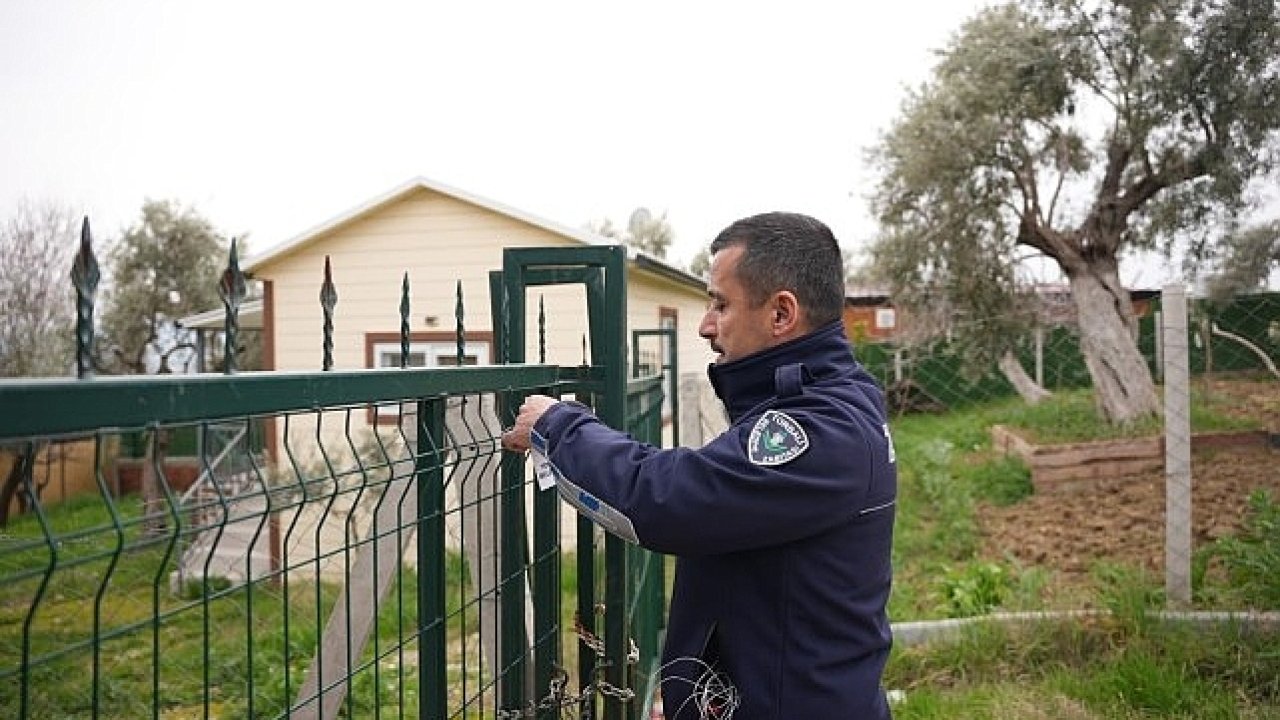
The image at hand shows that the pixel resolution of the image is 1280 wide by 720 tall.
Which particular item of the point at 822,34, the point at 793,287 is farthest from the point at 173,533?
the point at 822,34

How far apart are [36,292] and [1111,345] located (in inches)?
682

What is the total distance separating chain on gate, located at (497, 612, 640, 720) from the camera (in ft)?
7.80

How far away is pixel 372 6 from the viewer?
19422 millimetres

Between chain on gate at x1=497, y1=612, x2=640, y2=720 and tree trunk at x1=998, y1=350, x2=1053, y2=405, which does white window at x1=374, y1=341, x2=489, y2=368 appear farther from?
tree trunk at x1=998, y1=350, x2=1053, y2=405

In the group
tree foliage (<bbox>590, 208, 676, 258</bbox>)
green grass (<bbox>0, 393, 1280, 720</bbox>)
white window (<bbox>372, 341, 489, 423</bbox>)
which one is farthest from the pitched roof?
tree foliage (<bbox>590, 208, 676, 258</bbox>)

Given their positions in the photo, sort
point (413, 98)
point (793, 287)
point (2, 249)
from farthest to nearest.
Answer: point (413, 98), point (2, 249), point (793, 287)

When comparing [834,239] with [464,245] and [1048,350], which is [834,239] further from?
[1048,350]

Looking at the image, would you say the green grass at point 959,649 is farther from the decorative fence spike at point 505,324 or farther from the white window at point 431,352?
the white window at point 431,352

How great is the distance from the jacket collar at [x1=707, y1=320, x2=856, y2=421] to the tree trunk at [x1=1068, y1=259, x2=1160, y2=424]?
10.8 meters

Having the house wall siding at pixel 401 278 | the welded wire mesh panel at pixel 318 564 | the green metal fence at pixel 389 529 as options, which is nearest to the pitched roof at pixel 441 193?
the house wall siding at pixel 401 278

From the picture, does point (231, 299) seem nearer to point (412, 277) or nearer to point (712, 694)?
point (712, 694)

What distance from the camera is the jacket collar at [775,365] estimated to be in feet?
6.29

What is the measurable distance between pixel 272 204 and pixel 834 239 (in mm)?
30665

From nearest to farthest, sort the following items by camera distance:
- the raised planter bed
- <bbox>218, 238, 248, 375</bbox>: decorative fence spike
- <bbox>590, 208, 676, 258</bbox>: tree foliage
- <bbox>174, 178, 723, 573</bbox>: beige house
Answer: <bbox>218, 238, 248, 375</bbox>: decorative fence spike, the raised planter bed, <bbox>174, 178, 723, 573</bbox>: beige house, <bbox>590, 208, 676, 258</bbox>: tree foliage
